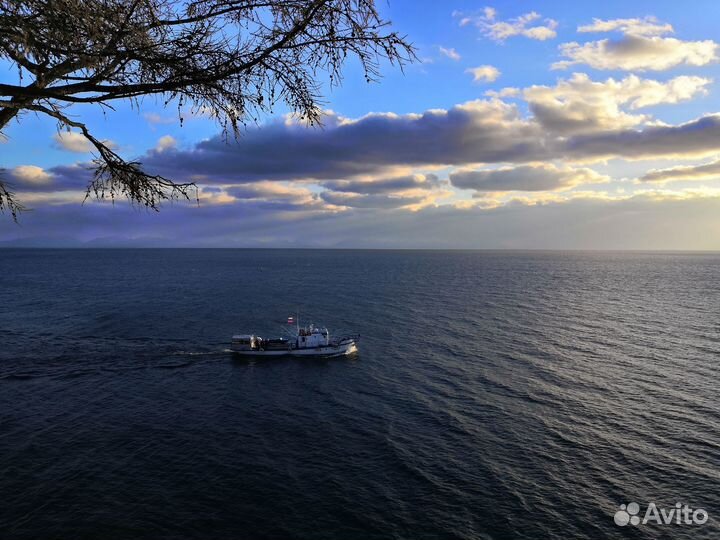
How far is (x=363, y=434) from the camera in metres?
37.7

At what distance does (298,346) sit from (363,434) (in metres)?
30.0

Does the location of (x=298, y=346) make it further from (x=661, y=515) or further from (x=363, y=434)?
(x=661, y=515)

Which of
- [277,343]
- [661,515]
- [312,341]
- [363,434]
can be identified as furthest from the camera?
[277,343]

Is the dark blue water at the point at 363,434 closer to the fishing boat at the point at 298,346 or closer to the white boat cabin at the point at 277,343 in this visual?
the fishing boat at the point at 298,346

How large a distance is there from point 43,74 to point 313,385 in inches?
1927

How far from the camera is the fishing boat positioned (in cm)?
6331

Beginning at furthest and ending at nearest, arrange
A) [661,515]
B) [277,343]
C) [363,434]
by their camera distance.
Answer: [277,343], [363,434], [661,515]

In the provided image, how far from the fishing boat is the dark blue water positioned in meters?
2.59

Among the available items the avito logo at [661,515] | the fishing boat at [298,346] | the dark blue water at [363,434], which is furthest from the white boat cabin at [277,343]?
the avito logo at [661,515]

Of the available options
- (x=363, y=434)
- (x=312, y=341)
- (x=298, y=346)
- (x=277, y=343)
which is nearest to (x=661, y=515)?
(x=363, y=434)

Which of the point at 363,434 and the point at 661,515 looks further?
the point at 363,434

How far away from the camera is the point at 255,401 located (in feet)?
151

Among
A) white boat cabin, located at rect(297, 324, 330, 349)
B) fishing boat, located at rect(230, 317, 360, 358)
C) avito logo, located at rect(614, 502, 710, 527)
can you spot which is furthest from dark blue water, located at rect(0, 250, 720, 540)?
white boat cabin, located at rect(297, 324, 330, 349)

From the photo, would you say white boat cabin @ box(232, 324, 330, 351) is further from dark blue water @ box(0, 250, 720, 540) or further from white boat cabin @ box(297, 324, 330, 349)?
dark blue water @ box(0, 250, 720, 540)
